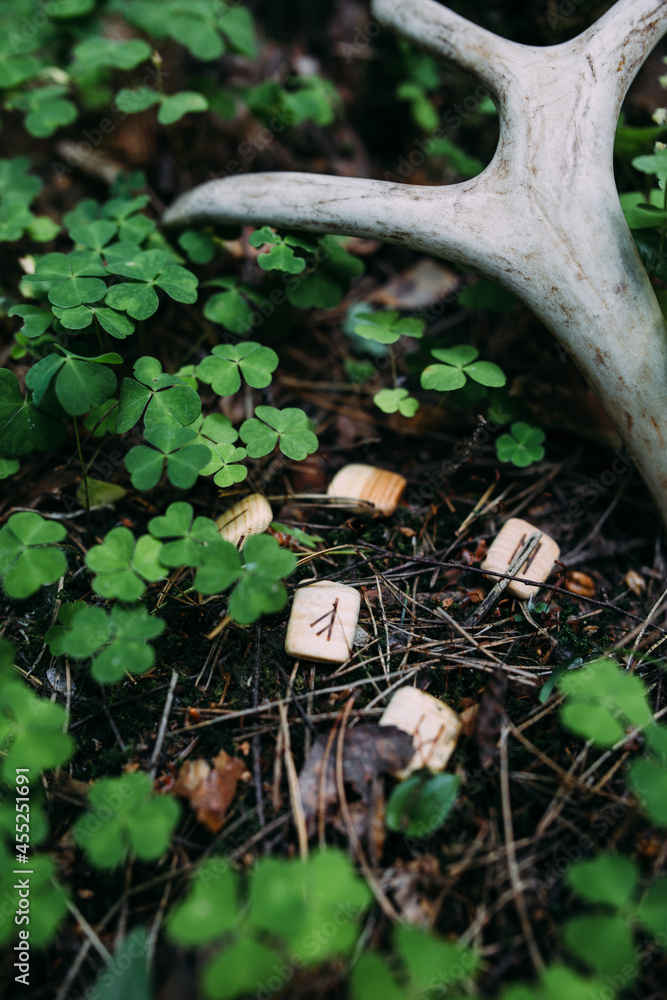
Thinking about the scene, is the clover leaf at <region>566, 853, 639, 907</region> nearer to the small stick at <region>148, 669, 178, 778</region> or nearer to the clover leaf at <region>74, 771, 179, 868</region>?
the clover leaf at <region>74, 771, 179, 868</region>

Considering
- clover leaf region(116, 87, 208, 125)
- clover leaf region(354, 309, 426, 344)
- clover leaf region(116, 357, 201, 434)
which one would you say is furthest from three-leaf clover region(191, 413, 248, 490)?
clover leaf region(116, 87, 208, 125)

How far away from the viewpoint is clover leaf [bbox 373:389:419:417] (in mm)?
2293

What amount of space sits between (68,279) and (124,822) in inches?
70.3

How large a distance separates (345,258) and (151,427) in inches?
45.4

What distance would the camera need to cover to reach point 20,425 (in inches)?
82.0

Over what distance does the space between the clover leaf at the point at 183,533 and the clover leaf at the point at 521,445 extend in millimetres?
1111

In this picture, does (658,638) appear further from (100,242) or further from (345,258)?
(100,242)

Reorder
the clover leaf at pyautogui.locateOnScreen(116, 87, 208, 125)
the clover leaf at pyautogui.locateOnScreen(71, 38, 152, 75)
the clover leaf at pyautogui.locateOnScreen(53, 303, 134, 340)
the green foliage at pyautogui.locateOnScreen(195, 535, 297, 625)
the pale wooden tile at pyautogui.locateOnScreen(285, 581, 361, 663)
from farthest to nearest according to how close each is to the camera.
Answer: the clover leaf at pyautogui.locateOnScreen(71, 38, 152, 75) → the clover leaf at pyautogui.locateOnScreen(116, 87, 208, 125) → the clover leaf at pyautogui.locateOnScreen(53, 303, 134, 340) → the pale wooden tile at pyautogui.locateOnScreen(285, 581, 361, 663) → the green foliage at pyautogui.locateOnScreen(195, 535, 297, 625)

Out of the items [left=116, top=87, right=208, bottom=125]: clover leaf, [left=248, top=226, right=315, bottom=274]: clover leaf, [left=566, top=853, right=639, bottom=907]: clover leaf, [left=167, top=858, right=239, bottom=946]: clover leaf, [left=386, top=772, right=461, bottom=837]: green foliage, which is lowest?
[left=167, top=858, right=239, bottom=946]: clover leaf

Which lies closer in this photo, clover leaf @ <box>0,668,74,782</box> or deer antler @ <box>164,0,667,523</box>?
clover leaf @ <box>0,668,74,782</box>

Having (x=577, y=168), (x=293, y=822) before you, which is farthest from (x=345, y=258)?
(x=293, y=822)

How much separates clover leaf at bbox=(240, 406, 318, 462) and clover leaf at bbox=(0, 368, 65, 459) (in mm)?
694

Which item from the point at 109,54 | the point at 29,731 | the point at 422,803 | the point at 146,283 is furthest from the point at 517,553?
the point at 109,54

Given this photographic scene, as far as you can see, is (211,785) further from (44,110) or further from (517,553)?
(44,110)
